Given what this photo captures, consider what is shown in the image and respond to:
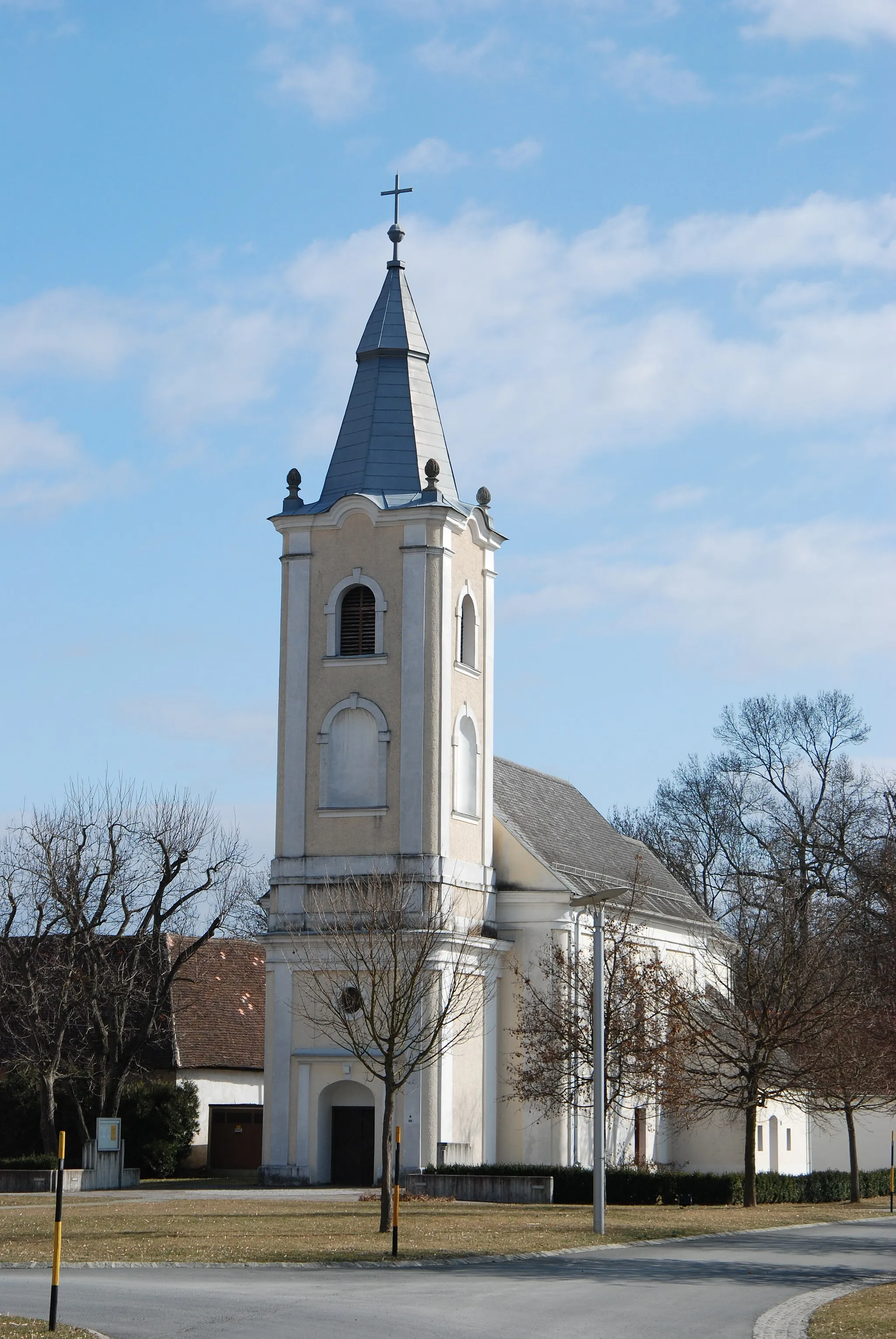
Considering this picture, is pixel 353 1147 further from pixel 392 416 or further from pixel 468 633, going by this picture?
pixel 392 416

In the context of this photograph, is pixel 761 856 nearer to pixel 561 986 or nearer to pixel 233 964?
pixel 233 964

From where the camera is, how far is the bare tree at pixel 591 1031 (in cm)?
3997

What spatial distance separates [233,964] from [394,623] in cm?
1890

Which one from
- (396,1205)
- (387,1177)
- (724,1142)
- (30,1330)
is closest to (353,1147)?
(724,1142)

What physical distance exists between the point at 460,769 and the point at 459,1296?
25841 mm

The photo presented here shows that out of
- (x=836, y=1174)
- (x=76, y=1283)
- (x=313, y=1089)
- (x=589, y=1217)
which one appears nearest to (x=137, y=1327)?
(x=76, y=1283)

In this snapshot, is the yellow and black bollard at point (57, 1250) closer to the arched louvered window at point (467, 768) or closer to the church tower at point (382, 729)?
the church tower at point (382, 729)

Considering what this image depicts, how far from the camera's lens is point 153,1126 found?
159 feet

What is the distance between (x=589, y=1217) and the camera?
3253 centimetres

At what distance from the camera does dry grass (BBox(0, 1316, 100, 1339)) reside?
1455cm

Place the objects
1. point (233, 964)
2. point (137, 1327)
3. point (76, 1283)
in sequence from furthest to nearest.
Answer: point (233, 964) < point (76, 1283) < point (137, 1327)

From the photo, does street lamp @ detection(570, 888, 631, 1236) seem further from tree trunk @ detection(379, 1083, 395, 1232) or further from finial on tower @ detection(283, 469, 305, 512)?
finial on tower @ detection(283, 469, 305, 512)

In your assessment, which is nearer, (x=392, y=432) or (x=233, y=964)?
(x=392, y=432)

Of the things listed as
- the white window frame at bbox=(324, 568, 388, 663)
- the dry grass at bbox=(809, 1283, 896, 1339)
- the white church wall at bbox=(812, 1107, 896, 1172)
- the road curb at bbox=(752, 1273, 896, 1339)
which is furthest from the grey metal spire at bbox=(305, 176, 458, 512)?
the dry grass at bbox=(809, 1283, 896, 1339)
